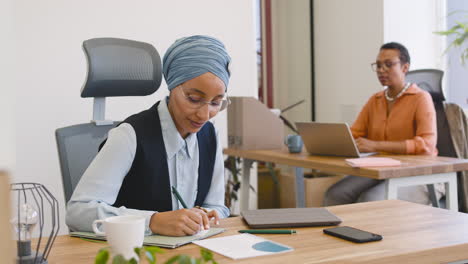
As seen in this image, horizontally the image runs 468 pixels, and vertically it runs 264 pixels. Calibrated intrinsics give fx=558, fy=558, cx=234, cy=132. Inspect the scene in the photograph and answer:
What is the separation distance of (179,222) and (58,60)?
8.12ft

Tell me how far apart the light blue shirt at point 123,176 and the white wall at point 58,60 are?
1.91 meters

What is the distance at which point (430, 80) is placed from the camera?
337 cm

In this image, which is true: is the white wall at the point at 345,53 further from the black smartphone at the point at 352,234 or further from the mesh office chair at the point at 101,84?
the black smartphone at the point at 352,234

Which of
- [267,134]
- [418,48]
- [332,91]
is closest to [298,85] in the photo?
[332,91]

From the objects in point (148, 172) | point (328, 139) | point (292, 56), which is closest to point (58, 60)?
point (328, 139)

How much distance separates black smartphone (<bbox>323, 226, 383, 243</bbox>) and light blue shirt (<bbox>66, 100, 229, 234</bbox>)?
0.42 metres

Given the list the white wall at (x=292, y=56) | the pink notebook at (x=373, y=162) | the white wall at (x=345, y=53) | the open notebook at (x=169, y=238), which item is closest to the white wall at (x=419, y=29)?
the white wall at (x=345, y=53)

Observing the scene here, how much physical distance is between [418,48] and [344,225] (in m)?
3.32

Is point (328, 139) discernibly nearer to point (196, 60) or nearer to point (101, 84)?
point (101, 84)

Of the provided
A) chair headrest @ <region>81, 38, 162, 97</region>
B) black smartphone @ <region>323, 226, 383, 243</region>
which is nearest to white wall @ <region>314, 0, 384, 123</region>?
chair headrest @ <region>81, 38, 162, 97</region>

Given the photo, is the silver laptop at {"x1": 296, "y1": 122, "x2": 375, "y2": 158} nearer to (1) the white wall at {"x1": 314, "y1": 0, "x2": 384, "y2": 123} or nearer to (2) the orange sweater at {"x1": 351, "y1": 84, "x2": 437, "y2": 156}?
(2) the orange sweater at {"x1": 351, "y1": 84, "x2": 437, "y2": 156}

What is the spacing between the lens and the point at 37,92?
3377 millimetres

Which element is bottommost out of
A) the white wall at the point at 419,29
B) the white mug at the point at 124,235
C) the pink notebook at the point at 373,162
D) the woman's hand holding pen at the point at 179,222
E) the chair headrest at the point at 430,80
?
the pink notebook at the point at 373,162

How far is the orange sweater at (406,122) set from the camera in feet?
9.77
